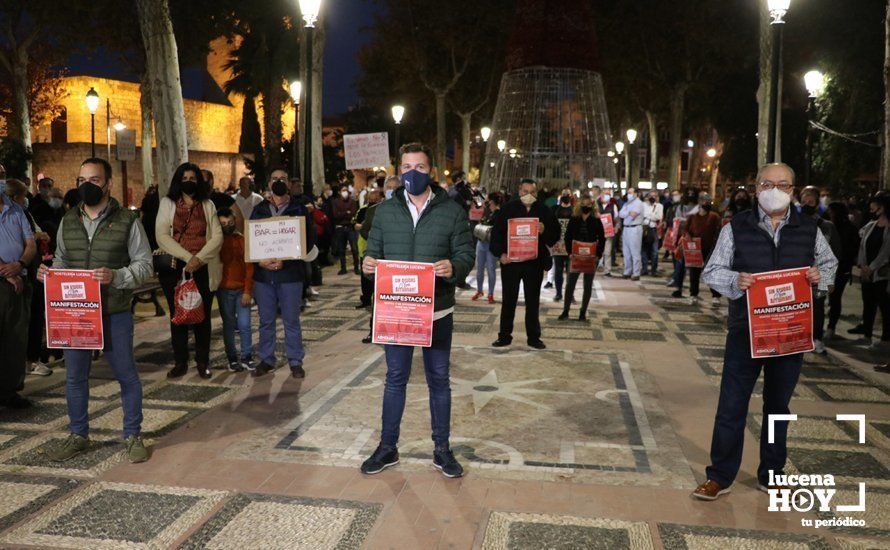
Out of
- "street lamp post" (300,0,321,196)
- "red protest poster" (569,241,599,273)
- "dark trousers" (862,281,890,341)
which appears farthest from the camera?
"street lamp post" (300,0,321,196)

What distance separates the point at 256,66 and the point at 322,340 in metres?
28.7

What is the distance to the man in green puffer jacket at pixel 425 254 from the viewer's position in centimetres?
503

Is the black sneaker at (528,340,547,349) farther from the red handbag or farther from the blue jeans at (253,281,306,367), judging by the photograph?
the red handbag

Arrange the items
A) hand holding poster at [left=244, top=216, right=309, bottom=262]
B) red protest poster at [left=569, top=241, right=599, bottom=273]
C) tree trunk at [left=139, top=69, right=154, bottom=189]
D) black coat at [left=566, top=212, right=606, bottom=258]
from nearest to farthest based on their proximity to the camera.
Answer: hand holding poster at [left=244, top=216, right=309, bottom=262], red protest poster at [left=569, top=241, right=599, bottom=273], black coat at [left=566, top=212, right=606, bottom=258], tree trunk at [left=139, top=69, right=154, bottom=189]

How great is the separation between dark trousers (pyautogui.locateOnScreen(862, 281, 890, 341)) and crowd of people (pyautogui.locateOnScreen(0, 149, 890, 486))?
0.02m

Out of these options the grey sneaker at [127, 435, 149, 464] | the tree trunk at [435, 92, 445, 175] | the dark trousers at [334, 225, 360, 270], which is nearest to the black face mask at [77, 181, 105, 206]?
the grey sneaker at [127, 435, 149, 464]

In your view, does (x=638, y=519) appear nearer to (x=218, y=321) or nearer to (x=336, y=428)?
(x=336, y=428)

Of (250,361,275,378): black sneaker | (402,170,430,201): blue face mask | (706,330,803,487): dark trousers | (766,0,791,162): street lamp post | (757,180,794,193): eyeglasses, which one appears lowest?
(250,361,275,378): black sneaker

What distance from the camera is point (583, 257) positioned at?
11.7 metres

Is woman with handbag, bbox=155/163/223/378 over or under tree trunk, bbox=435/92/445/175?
under

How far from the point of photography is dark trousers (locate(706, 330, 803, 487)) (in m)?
4.83

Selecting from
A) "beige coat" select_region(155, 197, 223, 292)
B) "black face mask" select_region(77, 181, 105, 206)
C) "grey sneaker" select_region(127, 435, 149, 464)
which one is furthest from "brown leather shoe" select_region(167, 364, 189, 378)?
"black face mask" select_region(77, 181, 105, 206)

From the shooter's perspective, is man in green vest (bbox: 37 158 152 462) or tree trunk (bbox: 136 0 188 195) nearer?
man in green vest (bbox: 37 158 152 462)

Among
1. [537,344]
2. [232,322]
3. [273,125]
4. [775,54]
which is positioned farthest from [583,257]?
[273,125]
